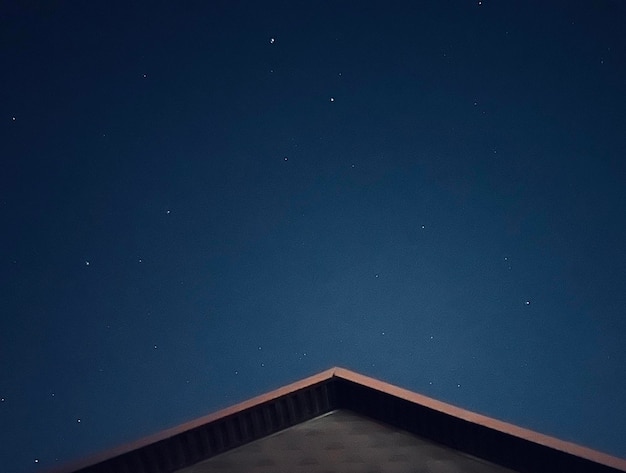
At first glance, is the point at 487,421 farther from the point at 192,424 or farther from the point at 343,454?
the point at 192,424

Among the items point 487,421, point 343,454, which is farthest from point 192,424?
point 487,421

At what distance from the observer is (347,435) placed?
7.77 feet

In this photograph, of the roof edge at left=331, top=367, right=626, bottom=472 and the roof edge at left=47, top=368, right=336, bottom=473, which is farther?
the roof edge at left=47, top=368, right=336, bottom=473

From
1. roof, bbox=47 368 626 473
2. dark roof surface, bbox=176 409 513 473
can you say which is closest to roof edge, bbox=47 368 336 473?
roof, bbox=47 368 626 473

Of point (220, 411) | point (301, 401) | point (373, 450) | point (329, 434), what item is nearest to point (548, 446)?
point (373, 450)

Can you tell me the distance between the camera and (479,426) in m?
2.14

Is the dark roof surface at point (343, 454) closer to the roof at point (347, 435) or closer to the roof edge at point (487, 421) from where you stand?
the roof at point (347, 435)

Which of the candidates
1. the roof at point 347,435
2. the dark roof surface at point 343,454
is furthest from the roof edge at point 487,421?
the dark roof surface at point 343,454

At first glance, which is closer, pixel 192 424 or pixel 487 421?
pixel 487 421

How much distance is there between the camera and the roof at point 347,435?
6.75 ft

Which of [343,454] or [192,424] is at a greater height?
[192,424]

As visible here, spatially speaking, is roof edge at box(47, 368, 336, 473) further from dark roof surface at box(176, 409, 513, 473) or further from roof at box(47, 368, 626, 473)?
dark roof surface at box(176, 409, 513, 473)

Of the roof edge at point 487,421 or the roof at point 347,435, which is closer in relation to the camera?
the roof edge at point 487,421

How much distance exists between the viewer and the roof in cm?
206
